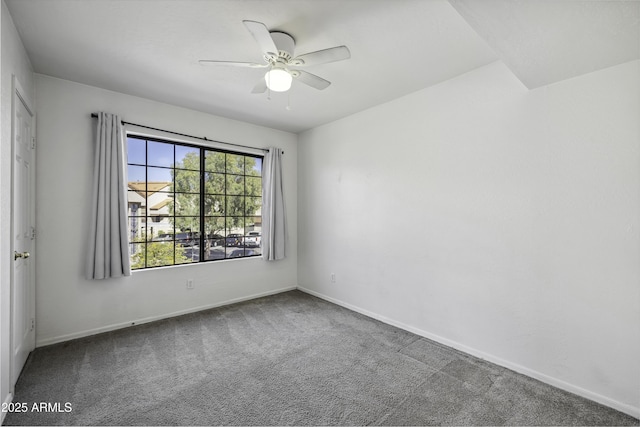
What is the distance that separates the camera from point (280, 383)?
2189mm

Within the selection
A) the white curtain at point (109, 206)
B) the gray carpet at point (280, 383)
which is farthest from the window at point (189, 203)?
the gray carpet at point (280, 383)

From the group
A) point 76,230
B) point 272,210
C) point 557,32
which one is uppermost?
point 557,32

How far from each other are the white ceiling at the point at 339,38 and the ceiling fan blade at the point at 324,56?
21cm

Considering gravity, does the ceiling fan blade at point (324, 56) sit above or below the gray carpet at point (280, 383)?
above

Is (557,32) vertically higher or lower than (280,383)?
higher

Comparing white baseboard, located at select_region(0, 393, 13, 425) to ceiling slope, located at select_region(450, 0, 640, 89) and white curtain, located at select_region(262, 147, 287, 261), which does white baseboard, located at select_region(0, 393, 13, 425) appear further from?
ceiling slope, located at select_region(450, 0, 640, 89)

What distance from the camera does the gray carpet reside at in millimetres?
1836

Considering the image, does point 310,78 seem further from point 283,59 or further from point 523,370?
point 523,370

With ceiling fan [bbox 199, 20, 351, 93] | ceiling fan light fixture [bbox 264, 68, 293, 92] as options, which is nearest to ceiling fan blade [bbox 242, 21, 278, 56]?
ceiling fan [bbox 199, 20, 351, 93]

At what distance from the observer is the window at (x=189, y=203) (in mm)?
3447

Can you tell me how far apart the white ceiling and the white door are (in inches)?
23.6

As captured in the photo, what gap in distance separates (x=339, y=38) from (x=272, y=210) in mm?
2618

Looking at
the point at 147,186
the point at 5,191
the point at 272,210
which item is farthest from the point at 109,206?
the point at 272,210

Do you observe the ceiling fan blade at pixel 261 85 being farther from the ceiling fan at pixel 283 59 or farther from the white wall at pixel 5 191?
the white wall at pixel 5 191
